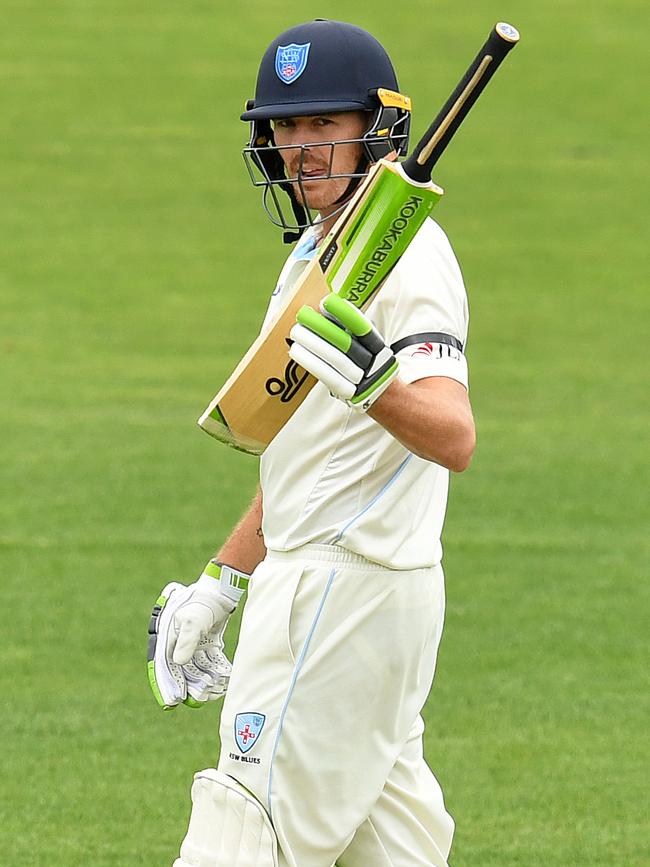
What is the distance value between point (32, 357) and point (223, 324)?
1.86 meters

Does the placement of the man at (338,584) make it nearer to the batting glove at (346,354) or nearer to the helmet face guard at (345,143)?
the helmet face guard at (345,143)

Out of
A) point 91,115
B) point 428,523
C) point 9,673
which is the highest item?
point 428,523

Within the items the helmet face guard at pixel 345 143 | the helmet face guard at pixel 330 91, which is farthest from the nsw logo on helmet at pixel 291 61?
the helmet face guard at pixel 345 143

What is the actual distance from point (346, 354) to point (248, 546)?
1070 mm

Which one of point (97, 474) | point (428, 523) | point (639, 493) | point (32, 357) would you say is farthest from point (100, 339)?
point (428, 523)

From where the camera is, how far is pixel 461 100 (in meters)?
3.27

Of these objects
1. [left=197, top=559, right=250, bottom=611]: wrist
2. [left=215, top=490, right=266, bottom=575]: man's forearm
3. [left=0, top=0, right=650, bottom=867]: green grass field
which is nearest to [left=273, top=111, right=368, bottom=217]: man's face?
[left=215, top=490, right=266, bottom=575]: man's forearm

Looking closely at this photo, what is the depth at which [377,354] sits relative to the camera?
3.20 metres

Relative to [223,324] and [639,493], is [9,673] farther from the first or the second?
[223,324]

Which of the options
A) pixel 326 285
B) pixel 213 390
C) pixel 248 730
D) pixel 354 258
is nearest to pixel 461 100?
pixel 354 258

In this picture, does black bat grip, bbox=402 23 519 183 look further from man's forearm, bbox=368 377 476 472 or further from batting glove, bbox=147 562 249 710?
batting glove, bbox=147 562 249 710

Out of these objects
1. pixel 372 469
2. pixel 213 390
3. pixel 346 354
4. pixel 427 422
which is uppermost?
pixel 346 354

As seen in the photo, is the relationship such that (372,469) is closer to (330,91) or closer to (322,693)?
(322,693)

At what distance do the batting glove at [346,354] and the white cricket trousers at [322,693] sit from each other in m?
0.61
